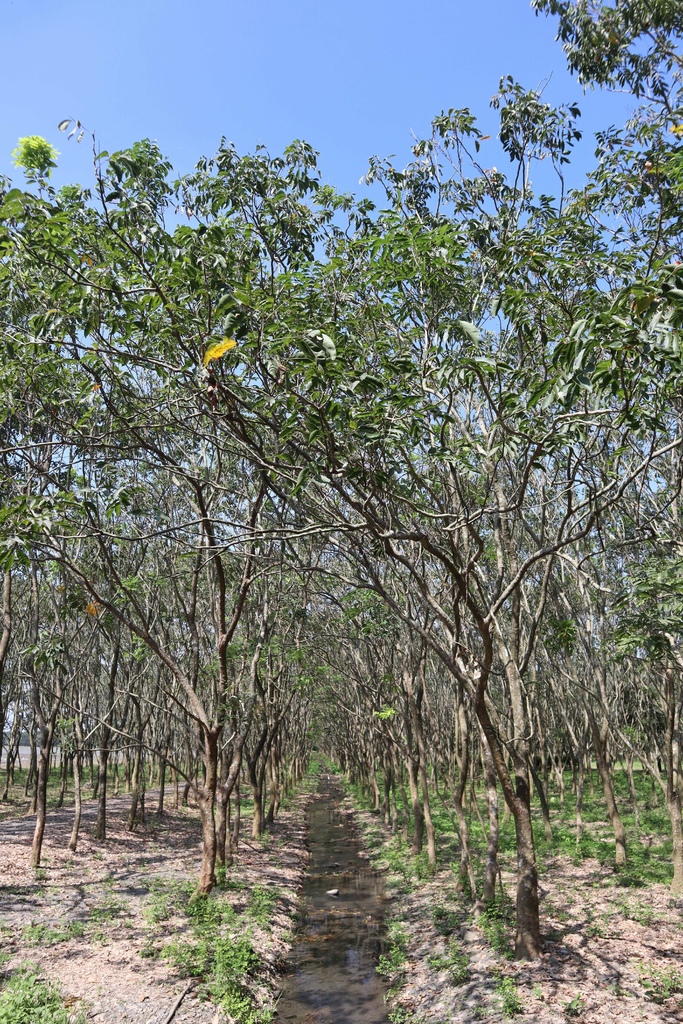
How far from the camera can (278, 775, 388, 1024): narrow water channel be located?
31.0ft

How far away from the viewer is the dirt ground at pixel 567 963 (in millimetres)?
7633

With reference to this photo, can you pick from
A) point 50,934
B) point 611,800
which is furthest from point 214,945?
point 611,800

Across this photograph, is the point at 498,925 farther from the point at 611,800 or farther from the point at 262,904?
the point at 611,800

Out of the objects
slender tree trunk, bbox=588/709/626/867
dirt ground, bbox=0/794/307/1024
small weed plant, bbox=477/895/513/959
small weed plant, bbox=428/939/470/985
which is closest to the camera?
dirt ground, bbox=0/794/307/1024

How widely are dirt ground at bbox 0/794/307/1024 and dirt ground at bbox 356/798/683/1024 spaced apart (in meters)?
2.39

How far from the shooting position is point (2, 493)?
34.1 feet

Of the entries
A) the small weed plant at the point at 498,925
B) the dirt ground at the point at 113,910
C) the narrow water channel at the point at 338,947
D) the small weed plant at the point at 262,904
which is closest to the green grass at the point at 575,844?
the narrow water channel at the point at 338,947

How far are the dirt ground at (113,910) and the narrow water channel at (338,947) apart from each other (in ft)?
1.36

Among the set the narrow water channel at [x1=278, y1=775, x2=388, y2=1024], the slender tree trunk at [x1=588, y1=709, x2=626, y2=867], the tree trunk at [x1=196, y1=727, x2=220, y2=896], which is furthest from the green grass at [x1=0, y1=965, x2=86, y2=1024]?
the slender tree trunk at [x1=588, y1=709, x2=626, y2=867]

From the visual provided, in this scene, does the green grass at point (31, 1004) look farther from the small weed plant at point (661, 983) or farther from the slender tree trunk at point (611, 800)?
the slender tree trunk at point (611, 800)

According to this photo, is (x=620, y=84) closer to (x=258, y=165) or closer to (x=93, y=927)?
(x=258, y=165)

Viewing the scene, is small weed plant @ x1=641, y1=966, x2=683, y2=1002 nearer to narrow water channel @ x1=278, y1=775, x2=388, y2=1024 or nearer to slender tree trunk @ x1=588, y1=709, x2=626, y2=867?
narrow water channel @ x1=278, y1=775, x2=388, y2=1024

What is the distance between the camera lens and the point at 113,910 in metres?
11.9

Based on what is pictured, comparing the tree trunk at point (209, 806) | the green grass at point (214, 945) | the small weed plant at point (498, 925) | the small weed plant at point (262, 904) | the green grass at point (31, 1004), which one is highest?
the tree trunk at point (209, 806)
